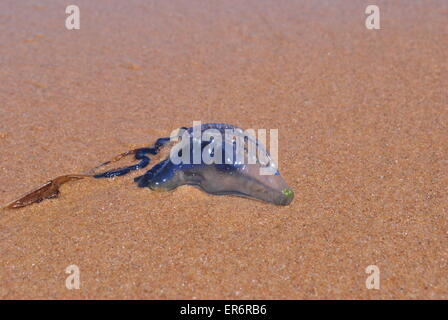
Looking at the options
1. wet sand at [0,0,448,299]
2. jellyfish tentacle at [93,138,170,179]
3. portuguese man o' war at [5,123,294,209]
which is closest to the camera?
wet sand at [0,0,448,299]

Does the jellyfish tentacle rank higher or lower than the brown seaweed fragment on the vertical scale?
higher

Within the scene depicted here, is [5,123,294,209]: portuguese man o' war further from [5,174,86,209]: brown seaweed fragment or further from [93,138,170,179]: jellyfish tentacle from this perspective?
[93,138,170,179]: jellyfish tentacle

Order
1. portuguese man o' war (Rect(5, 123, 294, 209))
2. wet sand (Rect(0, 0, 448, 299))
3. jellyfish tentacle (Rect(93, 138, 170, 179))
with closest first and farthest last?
wet sand (Rect(0, 0, 448, 299))
portuguese man o' war (Rect(5, 123, 294, 209))
jellyfish tentacle (Rect(93, 138, 170, 179))

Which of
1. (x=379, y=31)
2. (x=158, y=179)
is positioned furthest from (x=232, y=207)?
(x=379, y=31)

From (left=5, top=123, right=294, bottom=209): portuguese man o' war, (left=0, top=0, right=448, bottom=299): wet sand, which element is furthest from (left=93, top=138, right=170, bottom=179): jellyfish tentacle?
(left=5, top=123, right=294, bottom=209): portuguese man o' war

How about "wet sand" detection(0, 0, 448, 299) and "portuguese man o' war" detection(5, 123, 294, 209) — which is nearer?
"wet sand" detection(0, 0, 448, 299)
